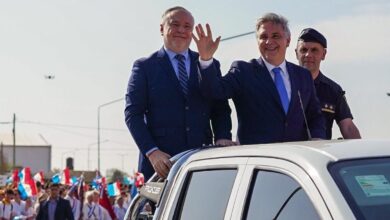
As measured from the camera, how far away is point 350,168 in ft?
12.0

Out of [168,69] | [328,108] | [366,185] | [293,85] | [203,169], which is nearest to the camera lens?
[366,185]

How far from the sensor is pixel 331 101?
22.3 ft

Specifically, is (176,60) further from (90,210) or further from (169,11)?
(90,210)

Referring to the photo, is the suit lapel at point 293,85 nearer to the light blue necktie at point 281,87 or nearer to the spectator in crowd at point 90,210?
the light blue necktie at point 281,87

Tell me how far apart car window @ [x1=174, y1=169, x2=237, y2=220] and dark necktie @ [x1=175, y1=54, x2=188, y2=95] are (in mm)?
1431

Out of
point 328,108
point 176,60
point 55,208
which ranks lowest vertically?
point 55,208

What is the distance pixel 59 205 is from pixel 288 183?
48.1 feet

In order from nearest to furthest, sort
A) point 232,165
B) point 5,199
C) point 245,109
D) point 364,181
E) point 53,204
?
point 364,181, point 232,165, point 245,109, point 53,204, point 5,199

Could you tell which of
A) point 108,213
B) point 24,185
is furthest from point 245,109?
point 24,185

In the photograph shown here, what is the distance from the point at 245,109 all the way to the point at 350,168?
2147 millimetres

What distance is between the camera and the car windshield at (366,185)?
3459mm

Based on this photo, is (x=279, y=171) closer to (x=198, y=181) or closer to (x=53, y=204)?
(x=198, y=181)

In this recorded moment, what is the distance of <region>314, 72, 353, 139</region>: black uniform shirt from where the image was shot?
22.1 ft

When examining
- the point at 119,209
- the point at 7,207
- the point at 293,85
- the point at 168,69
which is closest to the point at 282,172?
the point at 293,85
